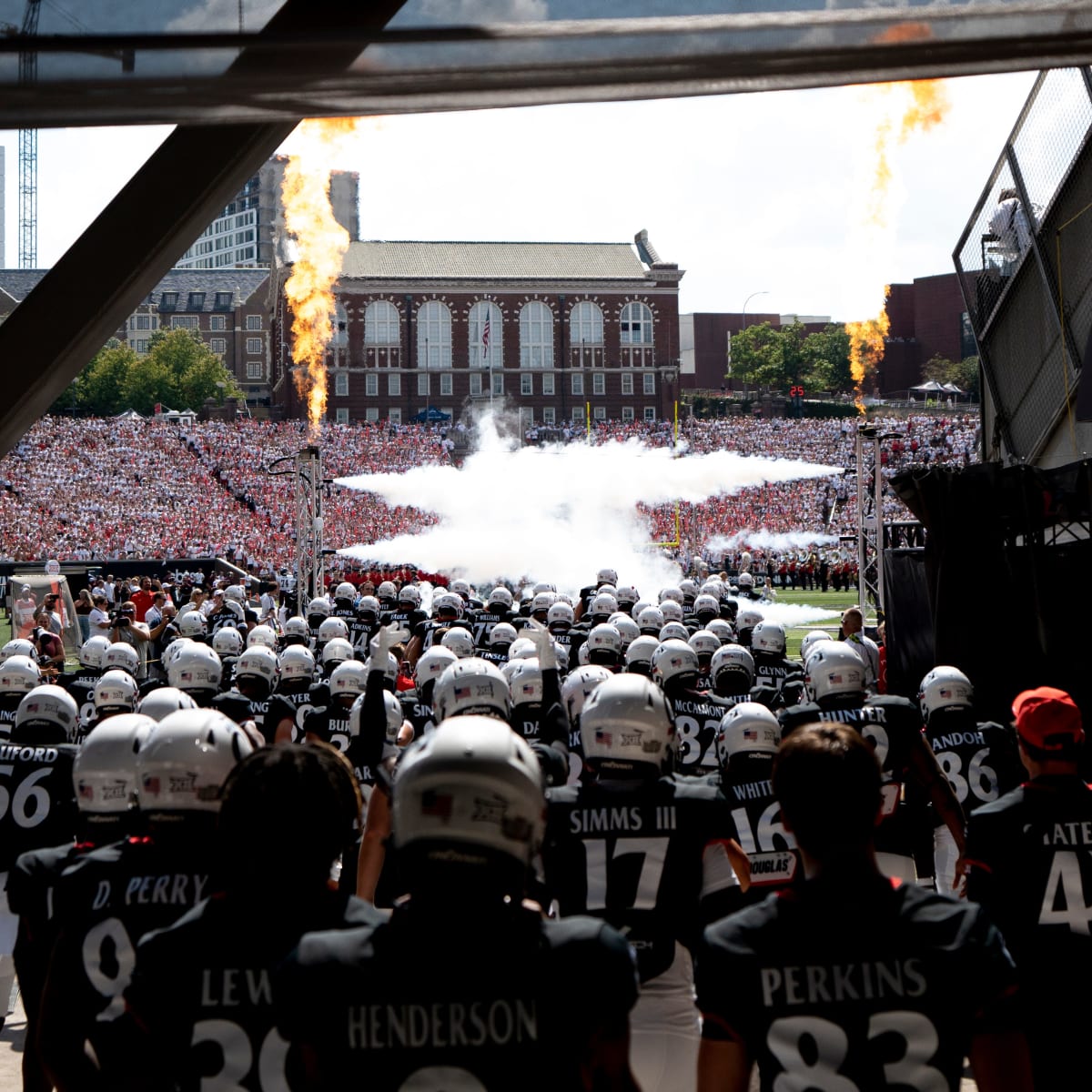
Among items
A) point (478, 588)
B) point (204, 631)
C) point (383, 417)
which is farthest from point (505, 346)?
point (204, 631)

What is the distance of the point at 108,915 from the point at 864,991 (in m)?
1.90

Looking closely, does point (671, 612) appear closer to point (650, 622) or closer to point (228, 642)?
point (650, 622)

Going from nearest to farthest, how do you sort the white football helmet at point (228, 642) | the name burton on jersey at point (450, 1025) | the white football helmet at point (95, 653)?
the name burton on jersey at point (450, 1025) < the white football helmet at point (95, 653) < the white football helmet at point (228, 642)

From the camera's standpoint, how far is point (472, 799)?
2.27 meters

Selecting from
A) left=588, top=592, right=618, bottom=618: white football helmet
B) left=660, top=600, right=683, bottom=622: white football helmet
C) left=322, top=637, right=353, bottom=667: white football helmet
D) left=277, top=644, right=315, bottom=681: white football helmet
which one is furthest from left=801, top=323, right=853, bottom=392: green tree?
left=277, top=644, right=315, bottom=681: white football helmet

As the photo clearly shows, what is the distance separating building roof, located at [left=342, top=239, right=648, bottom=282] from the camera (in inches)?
3533

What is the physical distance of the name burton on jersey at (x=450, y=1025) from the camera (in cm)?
215

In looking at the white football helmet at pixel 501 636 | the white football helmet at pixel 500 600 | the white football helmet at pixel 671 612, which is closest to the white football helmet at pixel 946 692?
the white football helmet at pixel 501 636

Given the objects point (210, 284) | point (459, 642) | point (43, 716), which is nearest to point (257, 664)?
point (459, 642)

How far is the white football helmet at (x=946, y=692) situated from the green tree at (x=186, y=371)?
340 feet

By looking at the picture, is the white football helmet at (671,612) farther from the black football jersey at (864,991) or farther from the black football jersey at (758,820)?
the black football jersey at (864,991)

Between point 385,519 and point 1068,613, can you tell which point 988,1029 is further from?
point 385,519

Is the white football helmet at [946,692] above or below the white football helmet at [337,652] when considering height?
below

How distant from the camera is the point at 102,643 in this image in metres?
12.7
